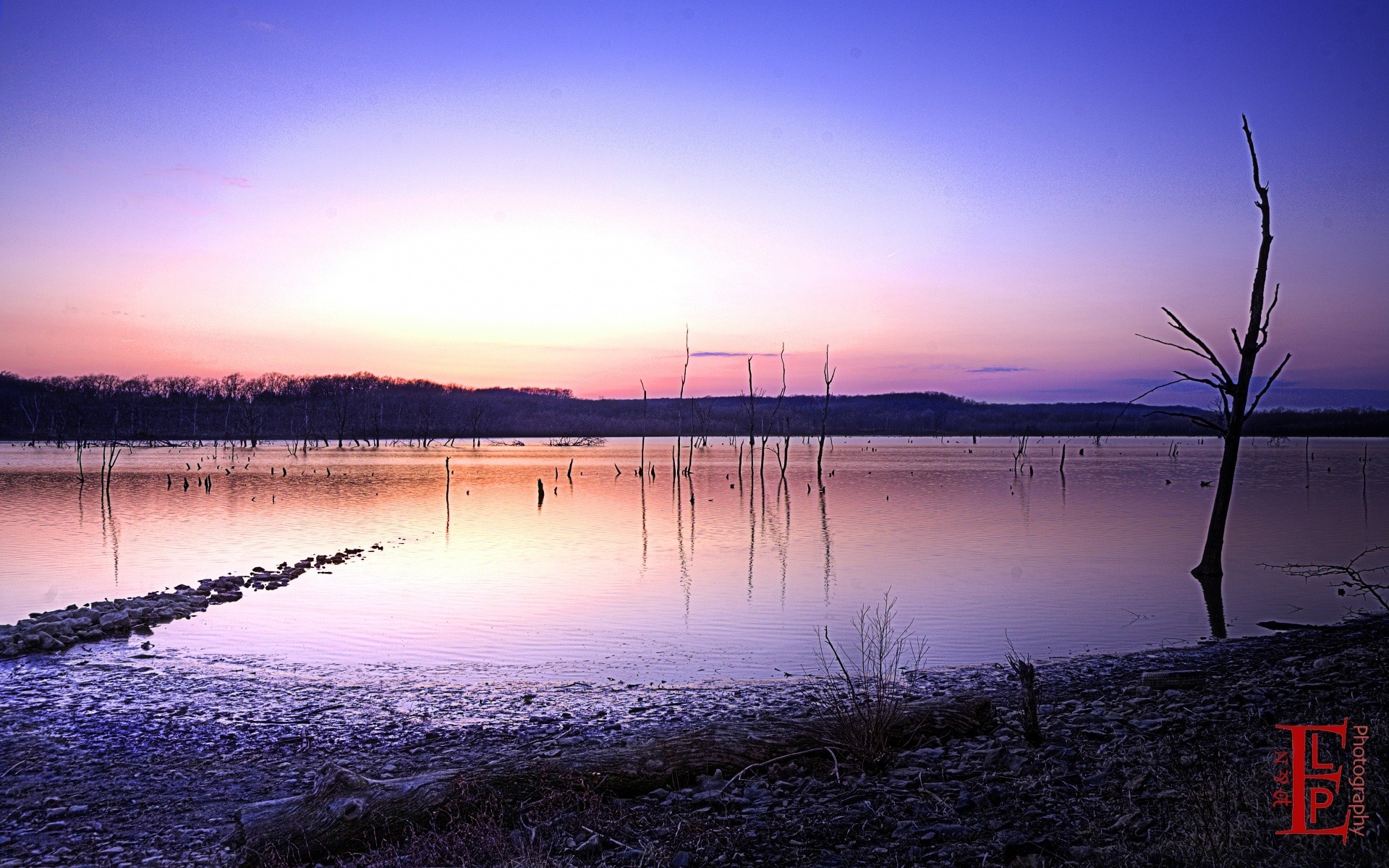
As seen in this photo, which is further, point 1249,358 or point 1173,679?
point 1249,358

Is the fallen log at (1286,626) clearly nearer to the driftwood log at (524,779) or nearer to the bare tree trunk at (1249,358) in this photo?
the bare tree trunk at (1249,358)

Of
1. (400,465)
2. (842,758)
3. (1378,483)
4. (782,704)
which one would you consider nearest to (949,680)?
(782,704)

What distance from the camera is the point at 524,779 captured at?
6.30 metres

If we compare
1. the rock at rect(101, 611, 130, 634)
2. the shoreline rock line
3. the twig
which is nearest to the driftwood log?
the twig

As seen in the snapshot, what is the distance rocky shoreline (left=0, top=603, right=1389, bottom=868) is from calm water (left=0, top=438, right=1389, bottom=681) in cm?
215

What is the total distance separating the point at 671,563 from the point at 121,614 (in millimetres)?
11678

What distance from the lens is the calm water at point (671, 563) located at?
44.0 feet

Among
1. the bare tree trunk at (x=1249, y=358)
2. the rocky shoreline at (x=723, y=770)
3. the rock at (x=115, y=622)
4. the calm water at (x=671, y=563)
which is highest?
the bare tree trunk at (x=1249, y=358)

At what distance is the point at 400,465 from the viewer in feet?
244

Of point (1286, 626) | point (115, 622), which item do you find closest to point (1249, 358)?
point (1286, 626)

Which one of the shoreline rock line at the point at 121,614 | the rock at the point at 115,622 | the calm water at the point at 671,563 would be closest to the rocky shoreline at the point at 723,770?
the shoreline rock line at the point at 121,614

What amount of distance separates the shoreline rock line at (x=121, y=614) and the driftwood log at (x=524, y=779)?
880 centimetres

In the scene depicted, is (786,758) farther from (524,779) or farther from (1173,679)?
(1173,679)

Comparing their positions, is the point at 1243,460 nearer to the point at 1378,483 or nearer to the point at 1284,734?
the point at 1378,483
